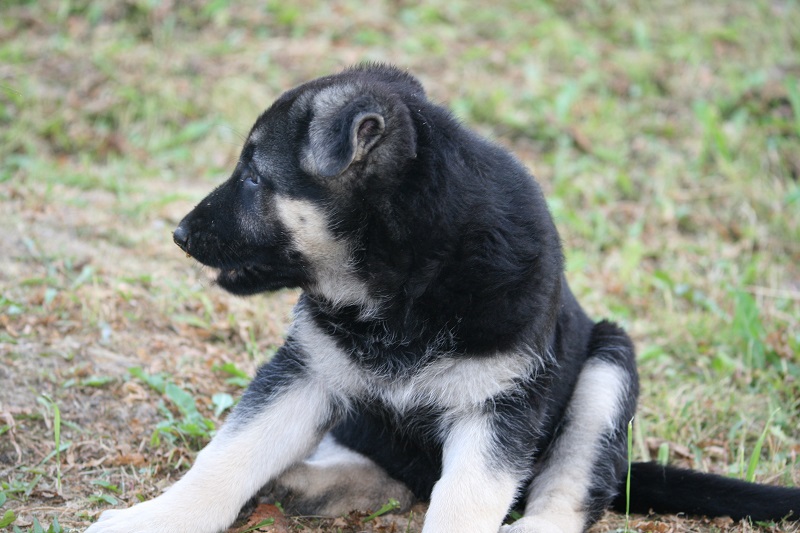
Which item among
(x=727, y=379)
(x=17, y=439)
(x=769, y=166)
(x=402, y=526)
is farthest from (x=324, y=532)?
(x=769, y=166)

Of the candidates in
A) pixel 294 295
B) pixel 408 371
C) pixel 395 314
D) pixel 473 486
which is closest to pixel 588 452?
pixel 473 486

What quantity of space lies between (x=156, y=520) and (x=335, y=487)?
2.79 ft

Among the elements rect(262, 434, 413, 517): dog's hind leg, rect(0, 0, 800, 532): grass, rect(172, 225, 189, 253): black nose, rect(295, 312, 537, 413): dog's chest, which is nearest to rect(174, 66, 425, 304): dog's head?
rect(172, 225, 189, 253): black nose

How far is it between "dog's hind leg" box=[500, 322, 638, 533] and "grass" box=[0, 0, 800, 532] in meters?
0.26

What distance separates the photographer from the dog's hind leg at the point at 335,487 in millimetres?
3922

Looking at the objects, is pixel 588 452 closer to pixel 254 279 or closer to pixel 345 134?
pixel 254 279

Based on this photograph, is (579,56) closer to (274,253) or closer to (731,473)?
(731,473)

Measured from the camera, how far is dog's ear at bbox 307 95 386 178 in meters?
3.26

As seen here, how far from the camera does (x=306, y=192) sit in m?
3.57

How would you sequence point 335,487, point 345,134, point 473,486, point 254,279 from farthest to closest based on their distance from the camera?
point 335,487, point 254,279, point 473,486, point 345,134

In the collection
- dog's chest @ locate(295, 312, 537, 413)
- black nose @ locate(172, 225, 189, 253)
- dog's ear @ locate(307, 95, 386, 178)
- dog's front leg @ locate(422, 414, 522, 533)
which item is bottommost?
dog's front leg @ locate(422, 414, 522, 533)

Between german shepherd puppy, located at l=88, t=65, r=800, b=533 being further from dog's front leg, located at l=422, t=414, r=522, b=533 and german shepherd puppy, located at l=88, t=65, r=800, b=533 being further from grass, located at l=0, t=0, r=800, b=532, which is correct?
grass, located at l=0, t=0, r=800, b=532

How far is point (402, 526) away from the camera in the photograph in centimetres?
395

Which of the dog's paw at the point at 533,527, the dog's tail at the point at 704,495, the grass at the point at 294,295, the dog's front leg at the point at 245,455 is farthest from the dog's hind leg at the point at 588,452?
the dog's front leg at the point at 245,455
